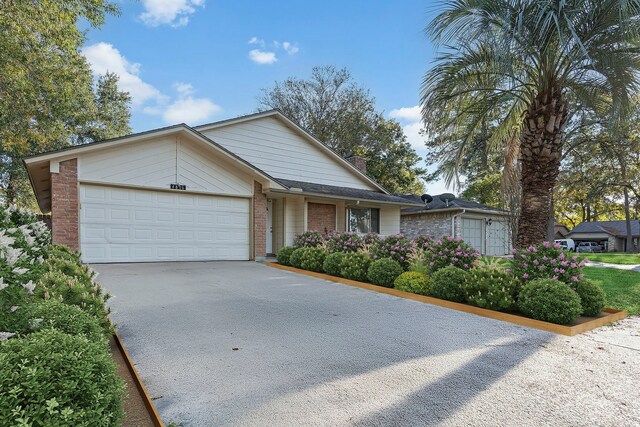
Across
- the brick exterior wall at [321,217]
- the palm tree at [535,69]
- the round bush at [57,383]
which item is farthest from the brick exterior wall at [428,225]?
the round bush at [57,383]

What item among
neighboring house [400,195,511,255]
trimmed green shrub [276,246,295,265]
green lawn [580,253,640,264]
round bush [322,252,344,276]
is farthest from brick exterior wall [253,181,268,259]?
green lawn [580,253,640,264]

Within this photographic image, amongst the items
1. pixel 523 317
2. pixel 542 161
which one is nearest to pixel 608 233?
pixel 542 161

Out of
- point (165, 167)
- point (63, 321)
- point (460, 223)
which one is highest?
point (165, 167)

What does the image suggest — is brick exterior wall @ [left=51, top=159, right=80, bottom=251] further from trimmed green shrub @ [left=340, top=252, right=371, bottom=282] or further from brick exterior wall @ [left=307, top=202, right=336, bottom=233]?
brick exterior wall @ [left=307, top=202, right=336, bottom=233]

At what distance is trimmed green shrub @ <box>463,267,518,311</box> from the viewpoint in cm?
491

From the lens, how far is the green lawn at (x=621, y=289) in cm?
580

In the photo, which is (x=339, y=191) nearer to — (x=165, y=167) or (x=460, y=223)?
(x=165, y=167)

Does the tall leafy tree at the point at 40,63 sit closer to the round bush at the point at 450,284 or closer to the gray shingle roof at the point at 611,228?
the round bush at the point at 450,284

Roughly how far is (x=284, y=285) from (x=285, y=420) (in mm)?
4881

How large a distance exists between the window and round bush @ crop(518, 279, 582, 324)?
33.8 feet

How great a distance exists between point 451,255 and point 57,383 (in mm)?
5785

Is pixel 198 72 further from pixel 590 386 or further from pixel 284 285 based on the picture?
pixel 590 386

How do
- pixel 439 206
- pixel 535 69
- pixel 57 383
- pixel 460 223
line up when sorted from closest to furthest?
pixel 57 383, pixel 535 69, pixel 460 223, pixel 439 206

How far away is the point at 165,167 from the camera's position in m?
10.1
